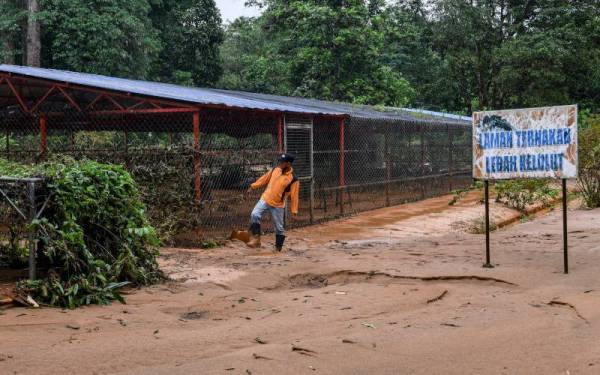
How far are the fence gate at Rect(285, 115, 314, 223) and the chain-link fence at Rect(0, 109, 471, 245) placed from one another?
27 millimetres

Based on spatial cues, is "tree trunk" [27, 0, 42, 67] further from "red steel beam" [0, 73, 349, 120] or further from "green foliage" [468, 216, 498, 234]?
"green foliage" [468, 216, 498, 234]

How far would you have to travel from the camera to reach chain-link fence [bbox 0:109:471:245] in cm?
1048

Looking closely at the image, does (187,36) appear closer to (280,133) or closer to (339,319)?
(280,133)

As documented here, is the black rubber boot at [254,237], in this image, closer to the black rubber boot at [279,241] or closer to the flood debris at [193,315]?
the black rubber boot at [279,241]

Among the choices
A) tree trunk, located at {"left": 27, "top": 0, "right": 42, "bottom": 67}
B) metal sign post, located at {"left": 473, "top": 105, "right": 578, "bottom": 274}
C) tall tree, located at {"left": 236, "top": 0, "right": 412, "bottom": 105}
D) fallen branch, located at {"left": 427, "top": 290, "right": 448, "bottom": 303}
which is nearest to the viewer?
fallen branch, located at {"left": 427, "top": 290, "right": 448, "bottom": 303}

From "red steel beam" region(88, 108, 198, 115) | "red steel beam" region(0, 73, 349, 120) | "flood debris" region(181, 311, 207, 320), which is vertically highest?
"red steel beam" region(0, 73, 349, 120)

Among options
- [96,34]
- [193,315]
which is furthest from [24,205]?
[96,34]

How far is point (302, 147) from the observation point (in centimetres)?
1493

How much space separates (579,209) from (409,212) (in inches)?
153

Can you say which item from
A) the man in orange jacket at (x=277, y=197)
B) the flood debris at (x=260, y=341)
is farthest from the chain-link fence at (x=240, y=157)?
the flood debris at (x=260, y=341)

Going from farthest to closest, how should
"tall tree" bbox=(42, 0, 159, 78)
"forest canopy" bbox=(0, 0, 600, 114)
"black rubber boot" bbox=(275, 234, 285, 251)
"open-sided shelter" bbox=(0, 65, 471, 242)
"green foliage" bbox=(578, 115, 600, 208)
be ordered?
"forest canopy" bbox=(0, 0, 600, 114) < "tall tree" bbox=(42, 0, 159, 78) < "green foliage" bbox=(578, 115, 600, 208) < "open-sided shelter" bbox=(0, 65, 471, 242) < "black rubber boot" bbox=(275, 234, 285, 251)

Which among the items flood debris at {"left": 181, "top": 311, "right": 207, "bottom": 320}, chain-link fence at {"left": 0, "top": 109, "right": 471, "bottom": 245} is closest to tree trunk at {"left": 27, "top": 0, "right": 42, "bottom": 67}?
chain-link fence at {"left": 0, "top": 109, "right": 471, "bottom": 245}

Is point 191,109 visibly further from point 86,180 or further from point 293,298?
point 293,298

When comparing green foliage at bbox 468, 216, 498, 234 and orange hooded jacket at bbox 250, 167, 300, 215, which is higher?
orange hooded jacket at bbox 250, 167, 300, 215
